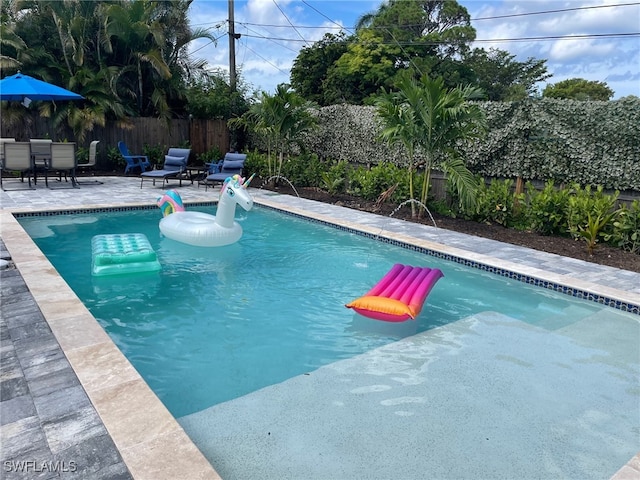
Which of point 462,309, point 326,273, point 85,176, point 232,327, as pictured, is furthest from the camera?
point 85,176

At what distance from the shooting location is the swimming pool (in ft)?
14.5

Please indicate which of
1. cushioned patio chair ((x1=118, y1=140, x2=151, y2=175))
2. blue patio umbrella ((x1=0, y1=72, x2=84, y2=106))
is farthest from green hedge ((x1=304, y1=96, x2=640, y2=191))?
cushioned patio chair ((x1=118, y1=140, x2=151, y2=175))

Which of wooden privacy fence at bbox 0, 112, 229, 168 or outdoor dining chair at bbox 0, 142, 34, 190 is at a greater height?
wooden privacy fence at bbox 0, 112, 229, 168

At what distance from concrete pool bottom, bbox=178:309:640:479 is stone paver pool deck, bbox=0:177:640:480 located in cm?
49

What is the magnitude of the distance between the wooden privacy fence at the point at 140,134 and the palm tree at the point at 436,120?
33.6 ft

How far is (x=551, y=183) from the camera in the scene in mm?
8555

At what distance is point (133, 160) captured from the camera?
52.7 feet

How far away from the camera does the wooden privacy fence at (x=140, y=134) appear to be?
16.1m

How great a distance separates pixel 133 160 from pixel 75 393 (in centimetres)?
1431

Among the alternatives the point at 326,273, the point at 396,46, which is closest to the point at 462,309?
the point at 326,273

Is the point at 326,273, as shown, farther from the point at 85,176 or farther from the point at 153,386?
the point at 85,176

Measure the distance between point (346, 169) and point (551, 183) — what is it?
5.42m

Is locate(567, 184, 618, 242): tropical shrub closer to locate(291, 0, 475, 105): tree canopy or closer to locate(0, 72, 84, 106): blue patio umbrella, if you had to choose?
locate(0, 72, 84, 106): blue patio umbrella

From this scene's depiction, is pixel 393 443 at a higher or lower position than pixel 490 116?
lower
